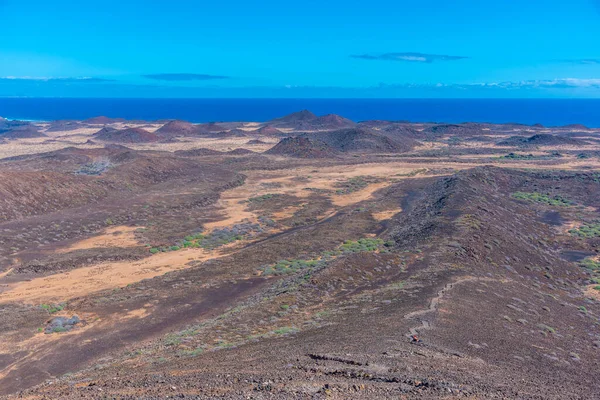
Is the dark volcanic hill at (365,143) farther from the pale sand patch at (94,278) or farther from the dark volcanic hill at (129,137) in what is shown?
the pale sand patch at (94,278)

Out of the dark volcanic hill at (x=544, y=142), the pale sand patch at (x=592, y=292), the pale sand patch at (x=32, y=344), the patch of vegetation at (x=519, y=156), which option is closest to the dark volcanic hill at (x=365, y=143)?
the patch of vegetation at (x=519, y=156)

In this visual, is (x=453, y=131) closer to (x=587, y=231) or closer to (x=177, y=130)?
(x=177, y=130)

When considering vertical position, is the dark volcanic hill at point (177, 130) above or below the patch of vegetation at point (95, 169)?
above

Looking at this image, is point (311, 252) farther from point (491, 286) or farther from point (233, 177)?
point (233, 177)

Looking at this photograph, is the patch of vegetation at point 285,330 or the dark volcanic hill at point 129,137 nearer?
the patch of vegetation at point 285,330

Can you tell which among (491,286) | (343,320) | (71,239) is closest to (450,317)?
(343,320)

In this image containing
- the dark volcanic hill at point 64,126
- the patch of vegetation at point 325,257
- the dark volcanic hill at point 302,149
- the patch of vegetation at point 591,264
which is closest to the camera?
the patch of vegetation at point 325,257

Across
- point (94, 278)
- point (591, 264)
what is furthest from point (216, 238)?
point (591, 264)
